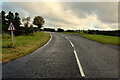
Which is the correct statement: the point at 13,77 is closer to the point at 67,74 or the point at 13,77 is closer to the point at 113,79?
the point at 67,74

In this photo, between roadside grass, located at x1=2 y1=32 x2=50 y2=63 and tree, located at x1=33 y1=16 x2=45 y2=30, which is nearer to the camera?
roadside grass, located at x1=2 y1=32 x2=50 y2=63

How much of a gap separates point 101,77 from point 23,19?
53.8 metres

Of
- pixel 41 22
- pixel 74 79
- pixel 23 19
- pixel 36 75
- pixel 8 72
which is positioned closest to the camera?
pixel 74 79

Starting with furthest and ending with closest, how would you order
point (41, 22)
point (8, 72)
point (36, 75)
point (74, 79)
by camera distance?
point (41, 22) → point (8, 72) → point (36, 75) → point (74, 79)

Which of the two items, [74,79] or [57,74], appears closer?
[74,79]

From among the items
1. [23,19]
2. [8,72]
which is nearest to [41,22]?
[23,19]

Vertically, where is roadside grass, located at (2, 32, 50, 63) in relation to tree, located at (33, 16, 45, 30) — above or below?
below

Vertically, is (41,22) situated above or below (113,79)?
above

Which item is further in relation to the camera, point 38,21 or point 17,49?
point 38,21

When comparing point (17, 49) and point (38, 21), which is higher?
point (38, 21)

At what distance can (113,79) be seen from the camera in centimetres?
336

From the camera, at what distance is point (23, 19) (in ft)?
163

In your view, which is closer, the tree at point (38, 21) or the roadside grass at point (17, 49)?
the roadside grass at point (17, 49)

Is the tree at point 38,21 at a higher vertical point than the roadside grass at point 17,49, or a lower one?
higher
